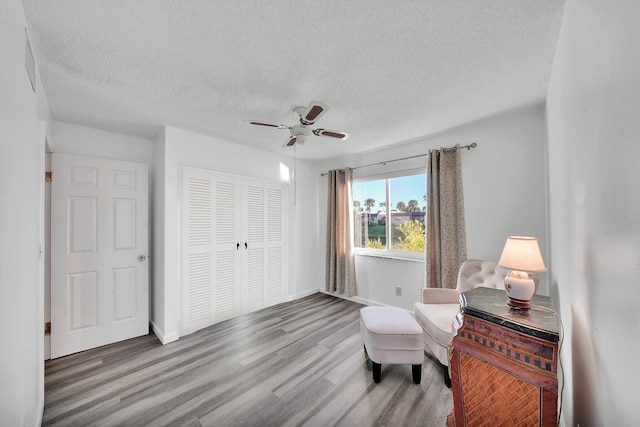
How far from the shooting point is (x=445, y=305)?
2424mm

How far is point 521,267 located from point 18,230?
2685 millimetres

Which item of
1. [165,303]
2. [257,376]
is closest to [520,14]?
[257,376]

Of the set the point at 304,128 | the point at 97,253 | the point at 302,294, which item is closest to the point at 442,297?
the point at 304,128

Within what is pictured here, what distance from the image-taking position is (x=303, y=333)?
9.29 feet

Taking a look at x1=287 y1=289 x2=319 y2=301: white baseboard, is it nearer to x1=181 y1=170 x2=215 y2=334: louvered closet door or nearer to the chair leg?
x1=181 y1=170 x2=215 y2=334: louvered closet door

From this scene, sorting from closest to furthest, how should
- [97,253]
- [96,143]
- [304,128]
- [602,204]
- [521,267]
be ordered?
1. [602,204]
2. [521,267]
3. [304,128]
4. [97,253]
5. [96,143]

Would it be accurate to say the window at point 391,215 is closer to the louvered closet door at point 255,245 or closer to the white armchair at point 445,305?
the white armchair at point 445,305

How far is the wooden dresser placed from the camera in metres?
1.05

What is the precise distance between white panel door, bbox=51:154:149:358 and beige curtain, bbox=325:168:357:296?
2612mm

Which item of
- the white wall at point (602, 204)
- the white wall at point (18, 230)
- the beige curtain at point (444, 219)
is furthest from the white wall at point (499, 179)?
the white wall at point (18, 230)

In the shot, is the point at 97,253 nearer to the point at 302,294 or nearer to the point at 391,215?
the point at 302,294

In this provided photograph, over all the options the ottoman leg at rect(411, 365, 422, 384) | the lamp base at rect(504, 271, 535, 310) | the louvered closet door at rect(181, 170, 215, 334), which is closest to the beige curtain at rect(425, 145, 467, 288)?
the ottoman leg at rect(411, 365, 422, 384)

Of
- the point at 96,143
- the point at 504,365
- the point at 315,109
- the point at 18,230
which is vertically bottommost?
the point at 504,365

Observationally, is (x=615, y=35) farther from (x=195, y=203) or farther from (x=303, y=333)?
(x=195, y=203)
